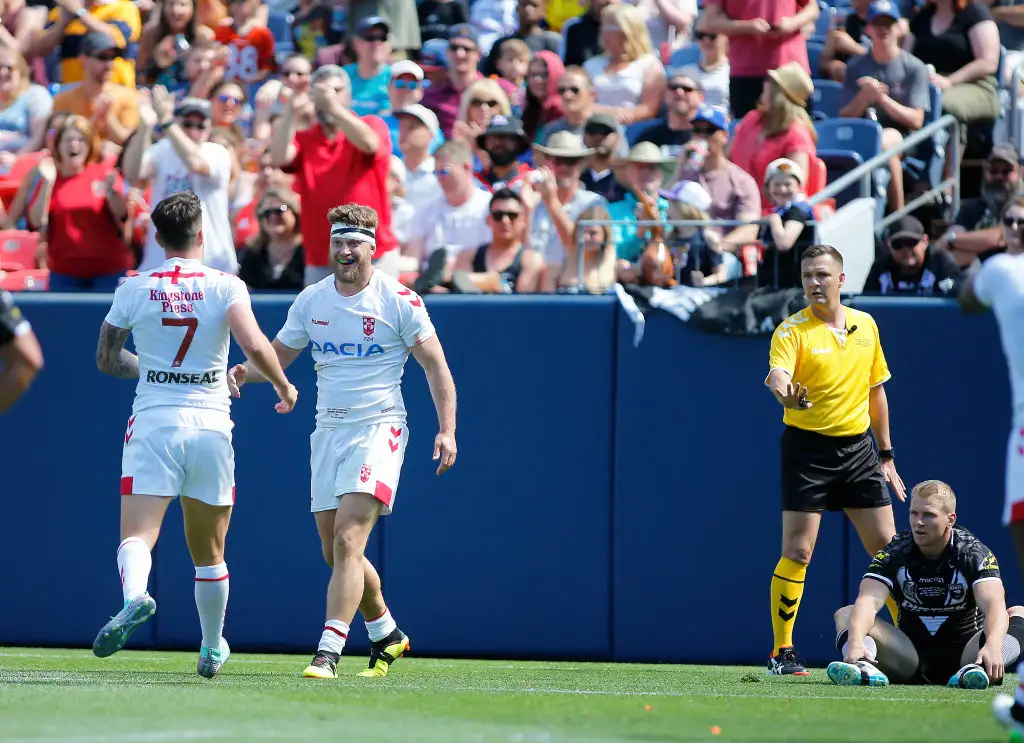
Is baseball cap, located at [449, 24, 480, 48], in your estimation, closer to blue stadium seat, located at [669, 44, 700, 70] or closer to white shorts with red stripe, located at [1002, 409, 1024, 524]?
blue stadium seat, located at [669, 44, 700, 70]

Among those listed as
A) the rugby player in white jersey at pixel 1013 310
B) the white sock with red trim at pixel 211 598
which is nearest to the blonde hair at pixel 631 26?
the white sock with red trim at pixel 211 598

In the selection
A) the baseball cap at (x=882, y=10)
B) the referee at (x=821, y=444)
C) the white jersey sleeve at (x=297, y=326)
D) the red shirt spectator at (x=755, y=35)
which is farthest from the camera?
the red shirt spectator at (x=755, y=35)

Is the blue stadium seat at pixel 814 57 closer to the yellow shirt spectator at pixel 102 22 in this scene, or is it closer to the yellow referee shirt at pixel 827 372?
the yellow referee shirt at pixel 827 372

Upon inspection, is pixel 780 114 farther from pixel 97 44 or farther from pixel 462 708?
pixel 462 708

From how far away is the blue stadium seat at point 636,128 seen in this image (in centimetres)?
1303

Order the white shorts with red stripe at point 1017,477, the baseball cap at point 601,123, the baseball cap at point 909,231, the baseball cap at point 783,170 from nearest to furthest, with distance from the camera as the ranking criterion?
the white shorts with red stripe at point 1017,477, the baseball cap at point 909,231, the baseball cap at point 783,170, the baseball cap at point 601,123

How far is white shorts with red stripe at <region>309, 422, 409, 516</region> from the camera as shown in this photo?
7.96m

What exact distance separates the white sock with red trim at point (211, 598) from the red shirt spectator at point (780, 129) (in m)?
5.53

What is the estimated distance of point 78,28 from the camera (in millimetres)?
15781

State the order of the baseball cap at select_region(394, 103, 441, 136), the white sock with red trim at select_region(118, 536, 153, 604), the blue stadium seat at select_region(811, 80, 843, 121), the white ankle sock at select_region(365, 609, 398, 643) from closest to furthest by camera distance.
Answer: the white sock with red trim at select_region(118, 536, 153, 604) → the white ankle sock at select_region(365, 609, 398, 643) → the baseball cap at select_region(394, 103, 441, 136) → the blue stadium seat at select_region(811, 80, 843, 121)

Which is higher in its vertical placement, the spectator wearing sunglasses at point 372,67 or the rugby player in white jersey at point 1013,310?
the spectator wearing sunglasses at point 372,67

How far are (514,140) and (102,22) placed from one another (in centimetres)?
519

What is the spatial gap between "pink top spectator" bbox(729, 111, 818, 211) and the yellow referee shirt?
274 centimetres

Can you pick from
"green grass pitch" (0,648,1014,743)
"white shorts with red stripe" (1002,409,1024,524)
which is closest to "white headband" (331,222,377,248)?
"green grass pitch" (0,648,1014,743)
